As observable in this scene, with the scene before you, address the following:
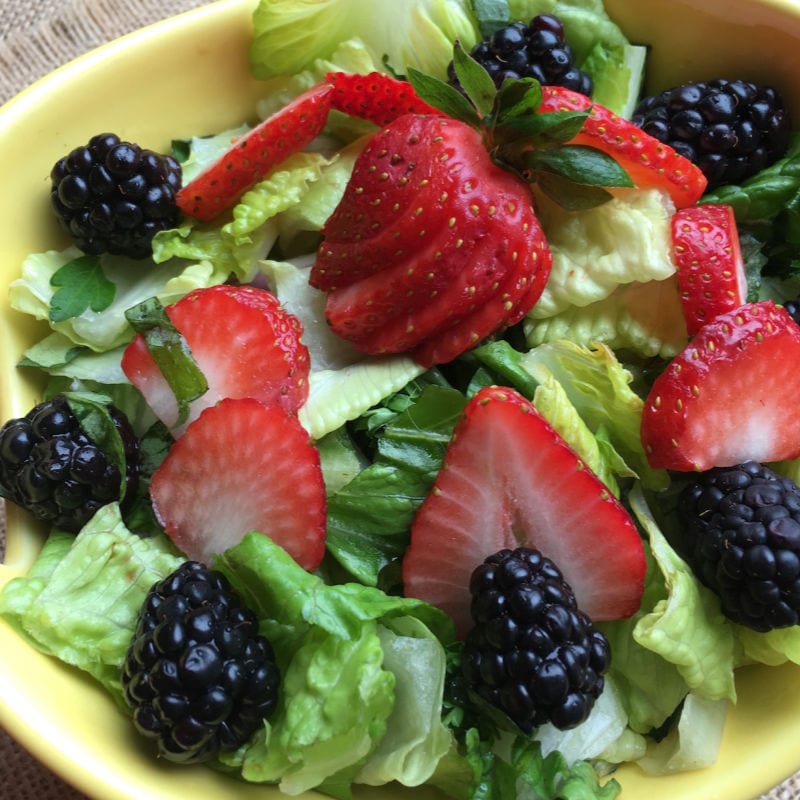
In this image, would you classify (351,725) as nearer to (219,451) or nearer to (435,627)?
(435,627)

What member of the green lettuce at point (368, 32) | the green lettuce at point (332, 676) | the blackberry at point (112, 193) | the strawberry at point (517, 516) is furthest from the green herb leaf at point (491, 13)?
the green lettuce at point (332, 676)

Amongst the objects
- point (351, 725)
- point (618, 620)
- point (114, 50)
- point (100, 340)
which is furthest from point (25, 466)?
point (618, 620)

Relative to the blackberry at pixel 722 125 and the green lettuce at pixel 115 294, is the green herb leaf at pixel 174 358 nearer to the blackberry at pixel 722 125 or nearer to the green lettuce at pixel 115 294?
the green lettuce at pixel 115 294

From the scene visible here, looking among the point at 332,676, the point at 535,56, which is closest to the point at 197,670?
the point at 332,676

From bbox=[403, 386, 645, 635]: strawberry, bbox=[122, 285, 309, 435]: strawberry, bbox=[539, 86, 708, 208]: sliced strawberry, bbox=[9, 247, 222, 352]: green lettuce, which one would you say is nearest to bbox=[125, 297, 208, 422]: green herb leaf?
bbox=[122, 285, 309, 435]: strawberry

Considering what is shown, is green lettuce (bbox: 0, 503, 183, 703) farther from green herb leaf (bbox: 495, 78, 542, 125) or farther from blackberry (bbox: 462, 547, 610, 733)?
green herb leaf (bbox: 495, 78, 542, 125)

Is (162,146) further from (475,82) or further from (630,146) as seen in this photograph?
(630,146)
